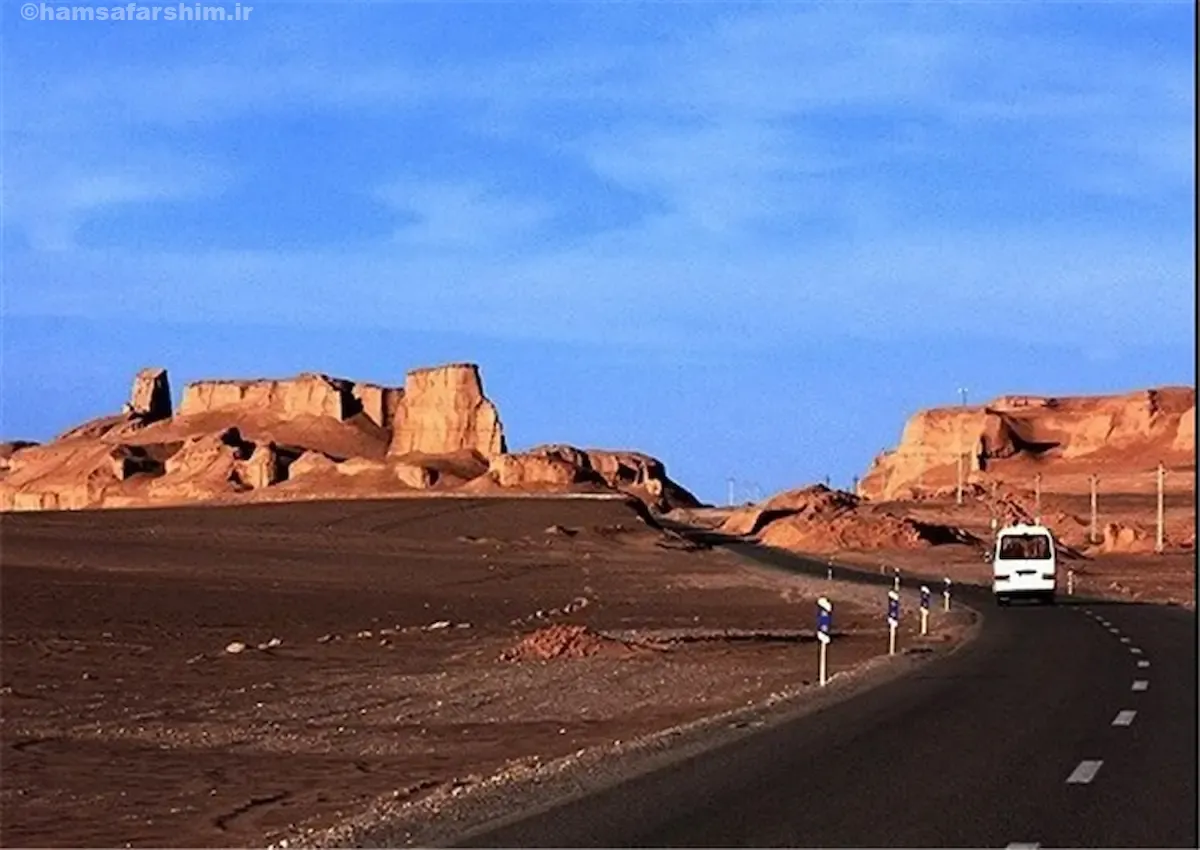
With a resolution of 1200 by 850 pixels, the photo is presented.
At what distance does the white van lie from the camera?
50.6 m

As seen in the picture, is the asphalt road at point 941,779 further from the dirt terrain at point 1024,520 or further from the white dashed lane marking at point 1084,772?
the dirt terrain at point 1024,520

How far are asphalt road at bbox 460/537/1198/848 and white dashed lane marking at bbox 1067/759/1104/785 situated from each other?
2 centimetres

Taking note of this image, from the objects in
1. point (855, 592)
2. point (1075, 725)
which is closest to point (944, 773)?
point (1075, 725)

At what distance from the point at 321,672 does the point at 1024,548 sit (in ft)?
80.2

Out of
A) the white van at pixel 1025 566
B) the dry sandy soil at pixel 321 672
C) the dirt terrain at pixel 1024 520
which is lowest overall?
the dry sandy soil at pixel 321 672

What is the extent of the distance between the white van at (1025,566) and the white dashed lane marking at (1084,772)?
1356 inches

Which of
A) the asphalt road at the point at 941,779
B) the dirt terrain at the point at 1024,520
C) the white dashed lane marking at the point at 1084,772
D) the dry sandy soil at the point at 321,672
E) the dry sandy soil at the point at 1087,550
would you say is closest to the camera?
the asphalt road at the point at 941,779

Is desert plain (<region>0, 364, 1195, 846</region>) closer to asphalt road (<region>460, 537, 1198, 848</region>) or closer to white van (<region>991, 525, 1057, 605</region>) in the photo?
asphalt road (<region>460, 537, 1198, 848</region>)

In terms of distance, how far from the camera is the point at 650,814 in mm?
13562

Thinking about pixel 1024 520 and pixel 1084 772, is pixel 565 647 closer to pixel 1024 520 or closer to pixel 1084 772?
pixel 1084 772

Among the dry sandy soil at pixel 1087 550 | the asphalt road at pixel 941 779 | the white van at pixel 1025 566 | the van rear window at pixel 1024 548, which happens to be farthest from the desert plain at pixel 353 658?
→ the van rear window at pixel 1024 548

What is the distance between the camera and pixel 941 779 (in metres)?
15.2

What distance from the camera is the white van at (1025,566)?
50594mm

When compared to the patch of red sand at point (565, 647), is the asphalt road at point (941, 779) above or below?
below
